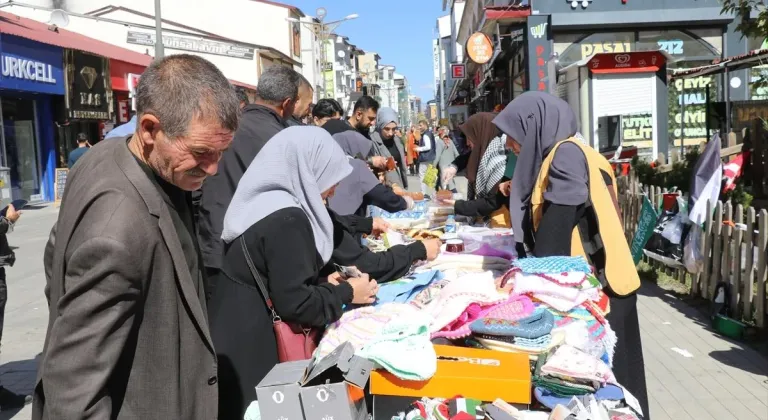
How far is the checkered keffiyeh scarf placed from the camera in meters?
5.17

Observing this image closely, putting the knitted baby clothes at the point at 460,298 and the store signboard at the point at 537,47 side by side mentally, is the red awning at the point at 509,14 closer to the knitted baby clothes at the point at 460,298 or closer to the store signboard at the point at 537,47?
the store signboard at the point at 537,47

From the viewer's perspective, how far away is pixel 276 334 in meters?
2.87

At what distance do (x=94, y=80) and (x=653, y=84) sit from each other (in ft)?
51.2

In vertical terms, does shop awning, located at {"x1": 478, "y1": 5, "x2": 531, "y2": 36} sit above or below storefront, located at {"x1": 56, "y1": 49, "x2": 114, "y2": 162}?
above

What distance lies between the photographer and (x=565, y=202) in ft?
10.7

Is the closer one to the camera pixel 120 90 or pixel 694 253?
pixel 694 253

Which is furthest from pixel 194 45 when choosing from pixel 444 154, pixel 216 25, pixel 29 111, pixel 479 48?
pixel 216 25

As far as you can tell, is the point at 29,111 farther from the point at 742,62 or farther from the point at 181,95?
the point at 181,95

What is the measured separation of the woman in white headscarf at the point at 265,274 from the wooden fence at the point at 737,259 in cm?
476

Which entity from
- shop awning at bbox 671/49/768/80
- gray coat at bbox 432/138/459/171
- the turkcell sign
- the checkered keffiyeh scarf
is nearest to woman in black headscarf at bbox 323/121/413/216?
the checkered keffiyeh scarf

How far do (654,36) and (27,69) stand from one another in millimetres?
16237

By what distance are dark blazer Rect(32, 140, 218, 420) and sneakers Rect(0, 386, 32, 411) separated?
3.55m

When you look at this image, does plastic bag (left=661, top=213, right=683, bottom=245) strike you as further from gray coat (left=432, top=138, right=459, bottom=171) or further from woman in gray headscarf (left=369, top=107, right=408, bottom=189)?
gray coat (left=432, top=138, right=459, bottom=171)

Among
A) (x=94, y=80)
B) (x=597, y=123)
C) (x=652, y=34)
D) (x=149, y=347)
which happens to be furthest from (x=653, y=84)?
(x=94, y=80)
